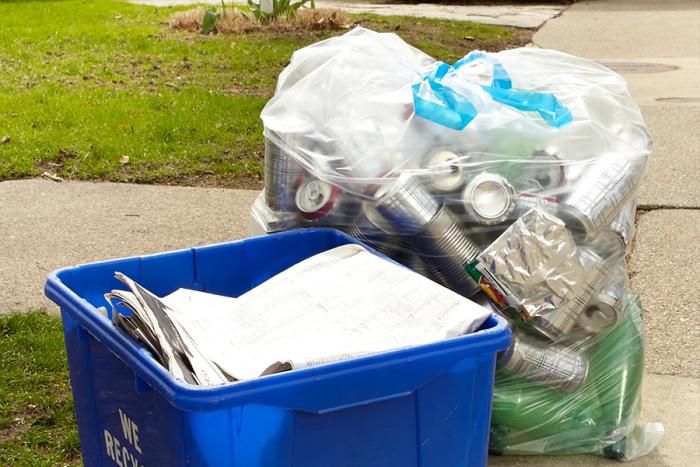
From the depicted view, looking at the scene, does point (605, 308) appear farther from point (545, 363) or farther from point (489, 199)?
point (489, 199)

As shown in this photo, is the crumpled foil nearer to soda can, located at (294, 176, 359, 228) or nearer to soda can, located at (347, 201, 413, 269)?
soda can, located at (347, 201, 413, 269)

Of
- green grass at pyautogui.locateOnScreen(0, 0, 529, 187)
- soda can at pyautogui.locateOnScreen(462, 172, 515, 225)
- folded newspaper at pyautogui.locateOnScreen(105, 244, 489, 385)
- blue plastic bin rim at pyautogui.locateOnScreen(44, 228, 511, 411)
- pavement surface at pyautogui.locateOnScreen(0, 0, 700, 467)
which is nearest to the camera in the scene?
blue plastic bin rim at pyautogui.locateOnScreen(44, 228, 511, 411)

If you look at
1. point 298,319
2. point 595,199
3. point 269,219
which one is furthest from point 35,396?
point 595,199

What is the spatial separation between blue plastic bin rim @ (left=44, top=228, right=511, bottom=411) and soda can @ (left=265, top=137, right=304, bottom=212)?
2.57 feet

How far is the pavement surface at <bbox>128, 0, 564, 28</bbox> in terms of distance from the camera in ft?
40.2

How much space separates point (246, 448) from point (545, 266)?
1.04m

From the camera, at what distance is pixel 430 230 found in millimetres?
2561

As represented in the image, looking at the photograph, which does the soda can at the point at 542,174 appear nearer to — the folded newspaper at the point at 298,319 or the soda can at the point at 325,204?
the soda can at the point at 325,204

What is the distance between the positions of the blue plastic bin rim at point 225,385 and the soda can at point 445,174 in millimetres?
688

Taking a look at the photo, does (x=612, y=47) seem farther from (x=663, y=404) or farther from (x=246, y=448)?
(x=246, y=448)

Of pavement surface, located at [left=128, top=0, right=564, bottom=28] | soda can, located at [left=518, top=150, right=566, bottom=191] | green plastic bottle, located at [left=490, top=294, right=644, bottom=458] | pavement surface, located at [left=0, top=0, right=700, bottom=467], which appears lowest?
pavement surface, located at [left=128, top=0, right=564, bottom=28]

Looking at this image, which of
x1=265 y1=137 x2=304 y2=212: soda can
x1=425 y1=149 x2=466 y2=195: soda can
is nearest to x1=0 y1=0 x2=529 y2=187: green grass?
x1=265 y1=137 x2=304 y2=212: soda can

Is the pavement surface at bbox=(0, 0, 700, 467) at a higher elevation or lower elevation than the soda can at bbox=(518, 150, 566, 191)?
lower

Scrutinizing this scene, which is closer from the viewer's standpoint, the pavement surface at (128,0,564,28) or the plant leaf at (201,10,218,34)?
the plant leaf at (201,10,218,34)
